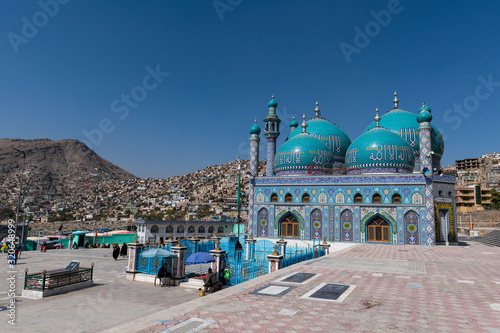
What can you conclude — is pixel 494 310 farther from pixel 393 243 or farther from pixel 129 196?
pixel 129 196

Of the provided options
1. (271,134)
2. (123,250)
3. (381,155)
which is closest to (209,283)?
(123,250)

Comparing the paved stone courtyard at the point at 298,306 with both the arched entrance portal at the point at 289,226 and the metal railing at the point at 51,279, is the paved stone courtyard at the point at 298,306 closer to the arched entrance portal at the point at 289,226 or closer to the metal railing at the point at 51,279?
the metal railing at the point at 51,279

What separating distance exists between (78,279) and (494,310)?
11.4 meters

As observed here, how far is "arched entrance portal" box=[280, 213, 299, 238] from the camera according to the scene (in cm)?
2848

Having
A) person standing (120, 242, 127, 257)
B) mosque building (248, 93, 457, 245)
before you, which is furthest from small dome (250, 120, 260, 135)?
person standing (120, 242, 127, 257)

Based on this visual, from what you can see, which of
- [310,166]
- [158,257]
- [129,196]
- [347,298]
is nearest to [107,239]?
[310,166]

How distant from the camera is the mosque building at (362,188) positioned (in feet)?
81.0

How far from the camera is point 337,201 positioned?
2681 cm

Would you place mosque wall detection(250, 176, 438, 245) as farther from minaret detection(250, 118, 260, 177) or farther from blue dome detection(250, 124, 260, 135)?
blue dome detection(250, 124, 260, 135)

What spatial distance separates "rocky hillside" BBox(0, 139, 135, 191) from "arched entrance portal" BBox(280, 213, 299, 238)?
427ft

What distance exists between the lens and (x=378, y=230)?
25594 mm

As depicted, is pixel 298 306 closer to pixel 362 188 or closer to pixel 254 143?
pixel 362 188

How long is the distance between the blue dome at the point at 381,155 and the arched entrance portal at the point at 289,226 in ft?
20.6

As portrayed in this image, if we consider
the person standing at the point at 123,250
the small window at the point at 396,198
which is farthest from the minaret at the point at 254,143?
the person standing at the point at 123,250
